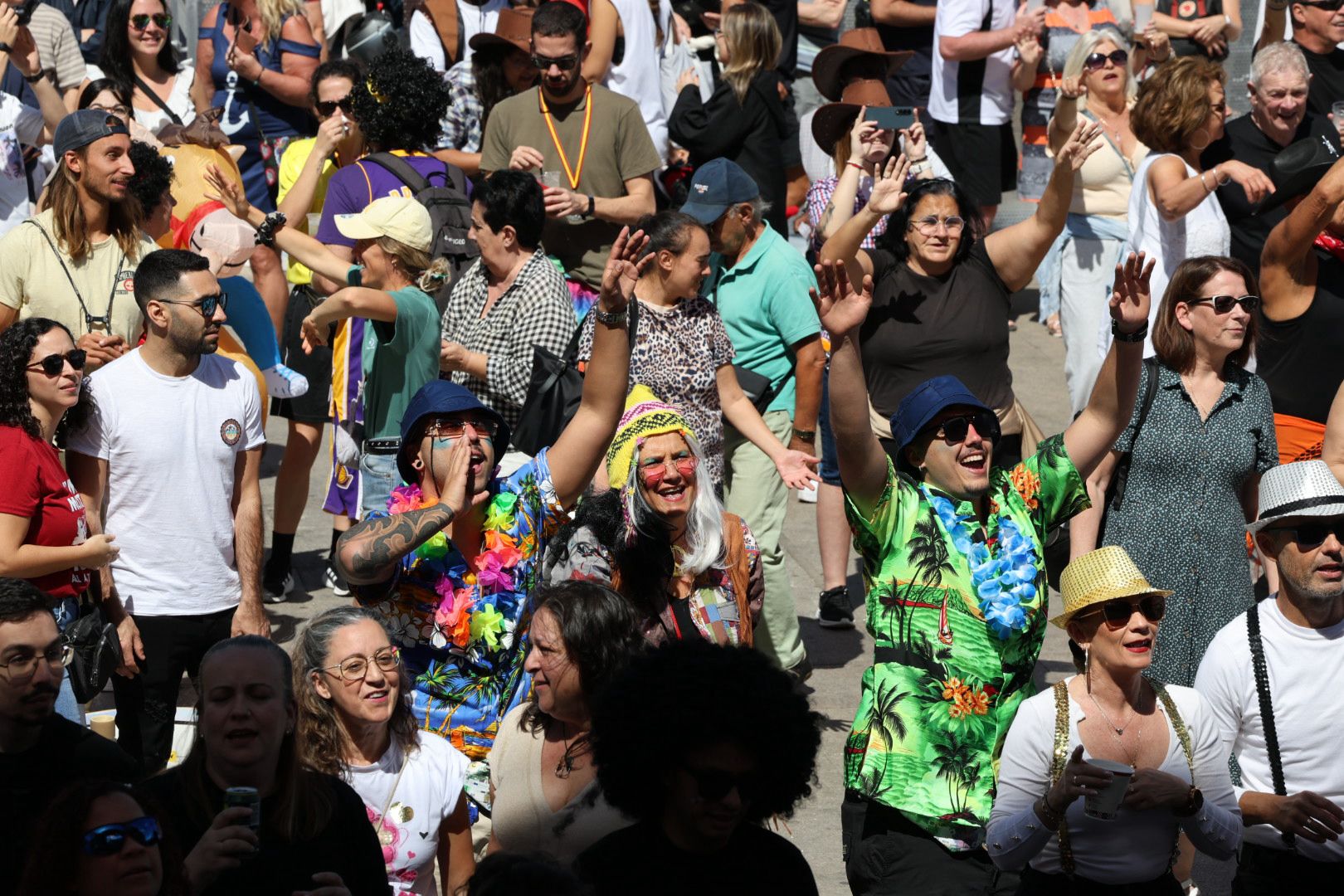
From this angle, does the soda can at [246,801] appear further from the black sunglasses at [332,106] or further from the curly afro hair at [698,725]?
the black sunglasses at [332,106]

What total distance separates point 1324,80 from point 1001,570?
5.54m

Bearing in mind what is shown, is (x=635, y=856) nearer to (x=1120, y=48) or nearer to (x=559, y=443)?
(x=559, y=443)

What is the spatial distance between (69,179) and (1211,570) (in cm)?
436

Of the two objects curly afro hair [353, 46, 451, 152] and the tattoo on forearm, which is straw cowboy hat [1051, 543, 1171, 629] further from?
curly afro hair [353, 46, 451, 152]

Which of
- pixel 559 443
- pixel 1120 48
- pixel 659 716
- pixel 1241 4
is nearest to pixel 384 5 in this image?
pixel 1120 48

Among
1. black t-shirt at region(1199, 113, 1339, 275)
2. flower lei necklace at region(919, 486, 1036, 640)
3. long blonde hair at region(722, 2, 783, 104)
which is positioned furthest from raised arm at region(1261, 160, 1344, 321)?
long blonde hair at region(722, 2, 783, 104)

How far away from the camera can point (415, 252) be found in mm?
6477

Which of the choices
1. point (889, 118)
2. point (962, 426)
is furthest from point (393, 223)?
point (962, 426)

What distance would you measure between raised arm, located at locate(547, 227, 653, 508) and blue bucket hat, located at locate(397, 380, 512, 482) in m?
0.24

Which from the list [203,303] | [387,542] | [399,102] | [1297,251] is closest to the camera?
[387,542]

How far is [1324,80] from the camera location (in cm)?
897

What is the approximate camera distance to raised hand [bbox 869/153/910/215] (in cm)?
Answer: 629

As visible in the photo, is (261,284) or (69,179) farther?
(261,284)

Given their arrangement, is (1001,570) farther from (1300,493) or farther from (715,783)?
(715,783)
